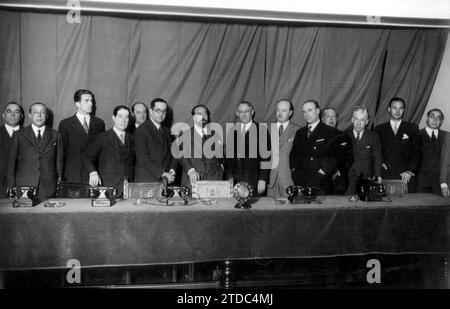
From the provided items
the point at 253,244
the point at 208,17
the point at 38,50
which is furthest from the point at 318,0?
the point at 38,50

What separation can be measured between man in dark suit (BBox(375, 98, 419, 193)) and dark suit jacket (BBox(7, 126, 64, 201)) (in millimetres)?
3332

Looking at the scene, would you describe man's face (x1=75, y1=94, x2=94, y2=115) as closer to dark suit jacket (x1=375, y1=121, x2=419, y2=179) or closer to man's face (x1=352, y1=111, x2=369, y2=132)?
man's face (x1=352, y1=111, x2=369, y2=132)

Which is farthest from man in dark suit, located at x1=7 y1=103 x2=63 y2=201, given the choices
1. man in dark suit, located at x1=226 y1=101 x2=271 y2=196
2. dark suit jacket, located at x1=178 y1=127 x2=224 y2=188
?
man in dark suit, located at x1=226 y1=101 x2=271 y2=196

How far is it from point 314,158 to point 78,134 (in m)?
2.36

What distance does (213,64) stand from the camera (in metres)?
4.05

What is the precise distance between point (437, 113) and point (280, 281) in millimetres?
2480

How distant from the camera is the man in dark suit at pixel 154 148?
359 cm

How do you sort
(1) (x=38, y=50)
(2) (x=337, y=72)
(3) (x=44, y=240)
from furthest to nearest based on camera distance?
1. (2) (x=337, y=72)
2. (1) (x=38, y=50)
3. (3) (x=44, y=240)

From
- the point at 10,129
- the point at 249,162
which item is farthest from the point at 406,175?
the point at 10,129

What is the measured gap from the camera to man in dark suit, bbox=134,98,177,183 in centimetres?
359

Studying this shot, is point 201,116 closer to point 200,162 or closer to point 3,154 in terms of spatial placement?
point 200,162

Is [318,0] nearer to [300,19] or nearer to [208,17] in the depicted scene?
[300,19]
